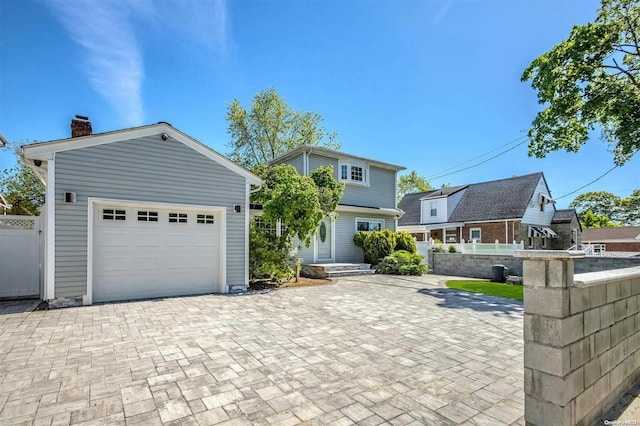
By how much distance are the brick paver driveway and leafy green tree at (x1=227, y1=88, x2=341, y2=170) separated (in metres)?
20.0

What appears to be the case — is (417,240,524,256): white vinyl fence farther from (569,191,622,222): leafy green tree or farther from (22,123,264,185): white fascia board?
(569,191,622,222): leafy green tree

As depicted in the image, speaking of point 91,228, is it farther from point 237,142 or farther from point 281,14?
point 237,142

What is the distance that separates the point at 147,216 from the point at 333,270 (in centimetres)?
750

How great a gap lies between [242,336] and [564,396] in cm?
427

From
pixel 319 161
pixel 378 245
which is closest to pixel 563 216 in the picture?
pixel 378 245

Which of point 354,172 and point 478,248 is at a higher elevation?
point 354,172

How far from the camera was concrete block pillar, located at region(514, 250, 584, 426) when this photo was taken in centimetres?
232

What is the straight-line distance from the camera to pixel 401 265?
1381 centimetres

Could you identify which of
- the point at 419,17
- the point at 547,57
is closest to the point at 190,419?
the point at 419,17

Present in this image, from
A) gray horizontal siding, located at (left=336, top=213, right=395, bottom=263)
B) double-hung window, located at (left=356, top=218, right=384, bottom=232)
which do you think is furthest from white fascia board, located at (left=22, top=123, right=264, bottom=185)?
double-hung window, located at (left=356, top=218, right=384, bottom=232)

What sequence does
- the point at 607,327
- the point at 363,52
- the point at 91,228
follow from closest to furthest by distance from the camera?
1. the point at 607,327
2. the point at 91,228
3. the point at 363,52

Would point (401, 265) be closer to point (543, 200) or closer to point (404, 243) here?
point (404, 243)

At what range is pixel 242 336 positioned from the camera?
16.7 ft

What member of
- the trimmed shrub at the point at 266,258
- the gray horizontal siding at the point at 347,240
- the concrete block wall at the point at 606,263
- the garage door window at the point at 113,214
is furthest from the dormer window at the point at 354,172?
the concrete block wall at the point at 606,263
